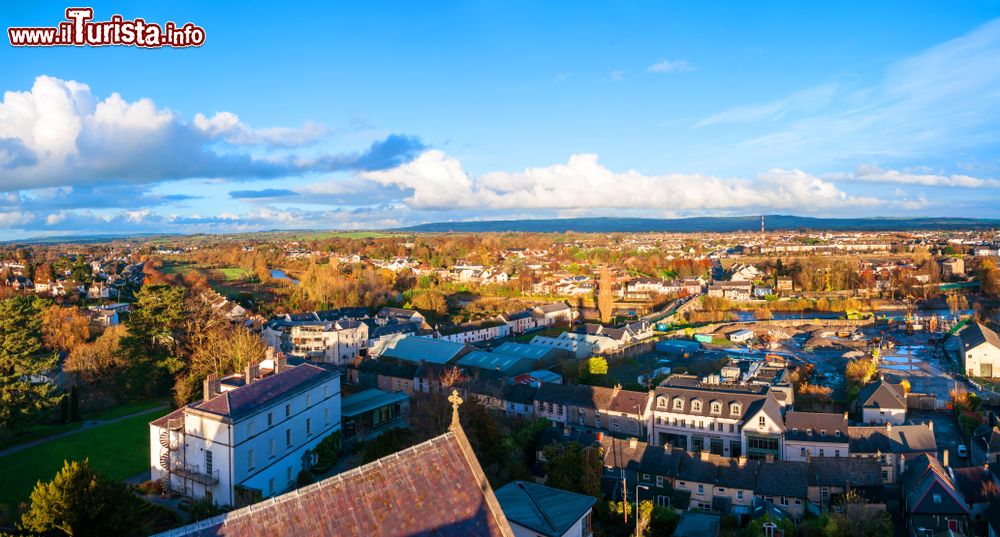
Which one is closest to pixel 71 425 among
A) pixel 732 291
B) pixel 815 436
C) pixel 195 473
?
pixel 195 473

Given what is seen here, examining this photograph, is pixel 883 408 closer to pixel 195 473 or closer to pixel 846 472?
pixel 846 472

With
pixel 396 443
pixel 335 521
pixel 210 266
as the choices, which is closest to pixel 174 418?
pixel 396 443

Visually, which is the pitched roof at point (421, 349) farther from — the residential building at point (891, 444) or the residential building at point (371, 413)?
the residential building at point (891, 444)

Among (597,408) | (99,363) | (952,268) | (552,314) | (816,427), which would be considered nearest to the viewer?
(816,427)

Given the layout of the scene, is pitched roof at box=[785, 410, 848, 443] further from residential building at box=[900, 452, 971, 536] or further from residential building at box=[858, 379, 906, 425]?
residential building at box=[858, 379, 906, 425]

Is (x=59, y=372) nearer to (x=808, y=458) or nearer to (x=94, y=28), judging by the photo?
(x=94, y=28)

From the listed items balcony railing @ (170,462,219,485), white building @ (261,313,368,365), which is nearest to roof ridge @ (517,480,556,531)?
balcony railing @ (170,462,219,485)

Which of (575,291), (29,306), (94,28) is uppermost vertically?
(94,28)
